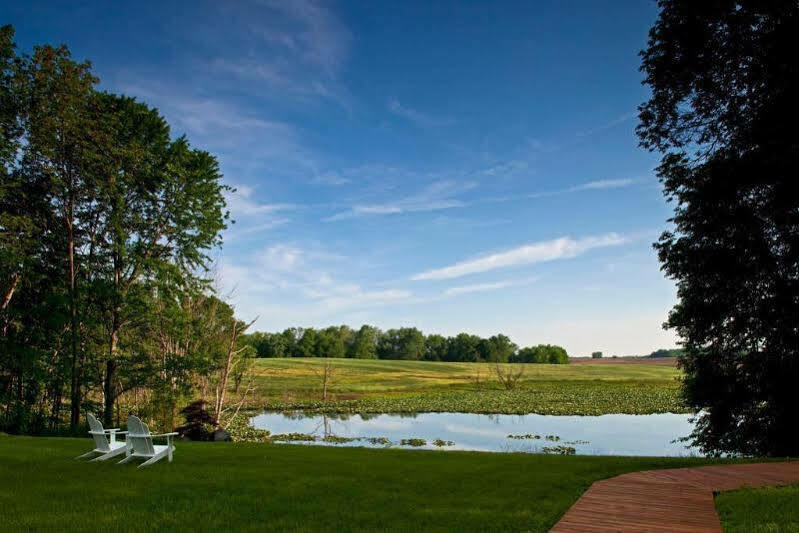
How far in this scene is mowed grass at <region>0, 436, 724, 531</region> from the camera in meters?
6.74

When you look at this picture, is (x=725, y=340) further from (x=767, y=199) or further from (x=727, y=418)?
(x=767, y=199)

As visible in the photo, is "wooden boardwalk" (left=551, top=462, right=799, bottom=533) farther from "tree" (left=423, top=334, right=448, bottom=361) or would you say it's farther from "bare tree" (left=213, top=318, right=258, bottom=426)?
"tree" (left=423, top=334, right=448, bottom=361)

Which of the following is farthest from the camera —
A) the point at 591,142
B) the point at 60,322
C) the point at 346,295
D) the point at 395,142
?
the point at 346,295

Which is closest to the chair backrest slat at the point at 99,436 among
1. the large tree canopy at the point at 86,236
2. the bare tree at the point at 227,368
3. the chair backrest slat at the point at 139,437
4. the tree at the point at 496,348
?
the chair backrest slat at the point at 139,437

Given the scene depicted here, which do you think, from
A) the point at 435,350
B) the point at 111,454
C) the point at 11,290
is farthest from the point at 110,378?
the point at 435,350

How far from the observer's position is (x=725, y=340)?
57.2 ft

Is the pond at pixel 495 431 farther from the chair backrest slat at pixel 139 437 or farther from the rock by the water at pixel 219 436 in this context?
the chair backrest slat at pixel 139 437

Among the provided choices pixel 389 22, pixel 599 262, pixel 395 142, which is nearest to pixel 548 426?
pixel 599 262

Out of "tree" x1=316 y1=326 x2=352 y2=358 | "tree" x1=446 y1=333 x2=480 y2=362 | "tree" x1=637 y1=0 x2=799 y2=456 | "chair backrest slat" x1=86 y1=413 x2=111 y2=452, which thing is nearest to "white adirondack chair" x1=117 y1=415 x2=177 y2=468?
"chair backrest slat" x1=86 y1=413 x2=111 y2=452

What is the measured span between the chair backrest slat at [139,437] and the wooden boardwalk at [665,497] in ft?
27.3

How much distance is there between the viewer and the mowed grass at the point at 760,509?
6078 millimetres

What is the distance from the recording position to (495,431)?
31344 mm

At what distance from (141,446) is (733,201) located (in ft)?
54.5

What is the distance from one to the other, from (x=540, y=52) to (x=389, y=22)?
17.4 ft
